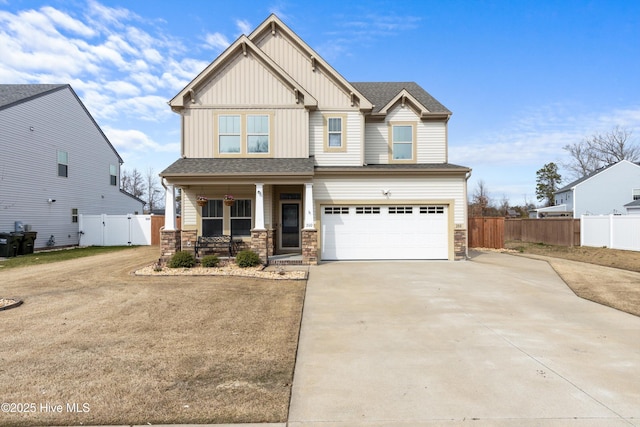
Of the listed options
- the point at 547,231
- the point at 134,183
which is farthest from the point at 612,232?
the point at 134,183

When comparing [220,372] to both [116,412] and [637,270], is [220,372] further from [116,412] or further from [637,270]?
[637,270]

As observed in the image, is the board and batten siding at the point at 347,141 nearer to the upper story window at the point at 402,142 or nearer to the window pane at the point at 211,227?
the upper story window at the point at 402,142

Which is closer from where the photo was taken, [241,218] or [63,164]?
[241,218]

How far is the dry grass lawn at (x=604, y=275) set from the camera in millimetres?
7980

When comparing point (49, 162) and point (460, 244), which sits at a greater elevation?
point (49, 162)

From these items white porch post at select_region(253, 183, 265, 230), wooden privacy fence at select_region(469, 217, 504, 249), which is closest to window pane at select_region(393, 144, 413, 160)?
white porch post at select_region(253, 183, 265, 230)

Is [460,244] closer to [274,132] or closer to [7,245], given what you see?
[274,132]

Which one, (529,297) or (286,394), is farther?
(529,297)

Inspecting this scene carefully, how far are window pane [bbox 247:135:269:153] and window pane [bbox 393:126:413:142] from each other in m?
5.63

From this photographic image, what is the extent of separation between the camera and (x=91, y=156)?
76.1 feet

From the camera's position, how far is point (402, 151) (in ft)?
51.0

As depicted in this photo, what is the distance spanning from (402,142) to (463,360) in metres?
12.2

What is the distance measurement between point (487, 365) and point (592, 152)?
52565mm

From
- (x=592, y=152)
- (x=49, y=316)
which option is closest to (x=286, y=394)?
(x=49, y=316)
